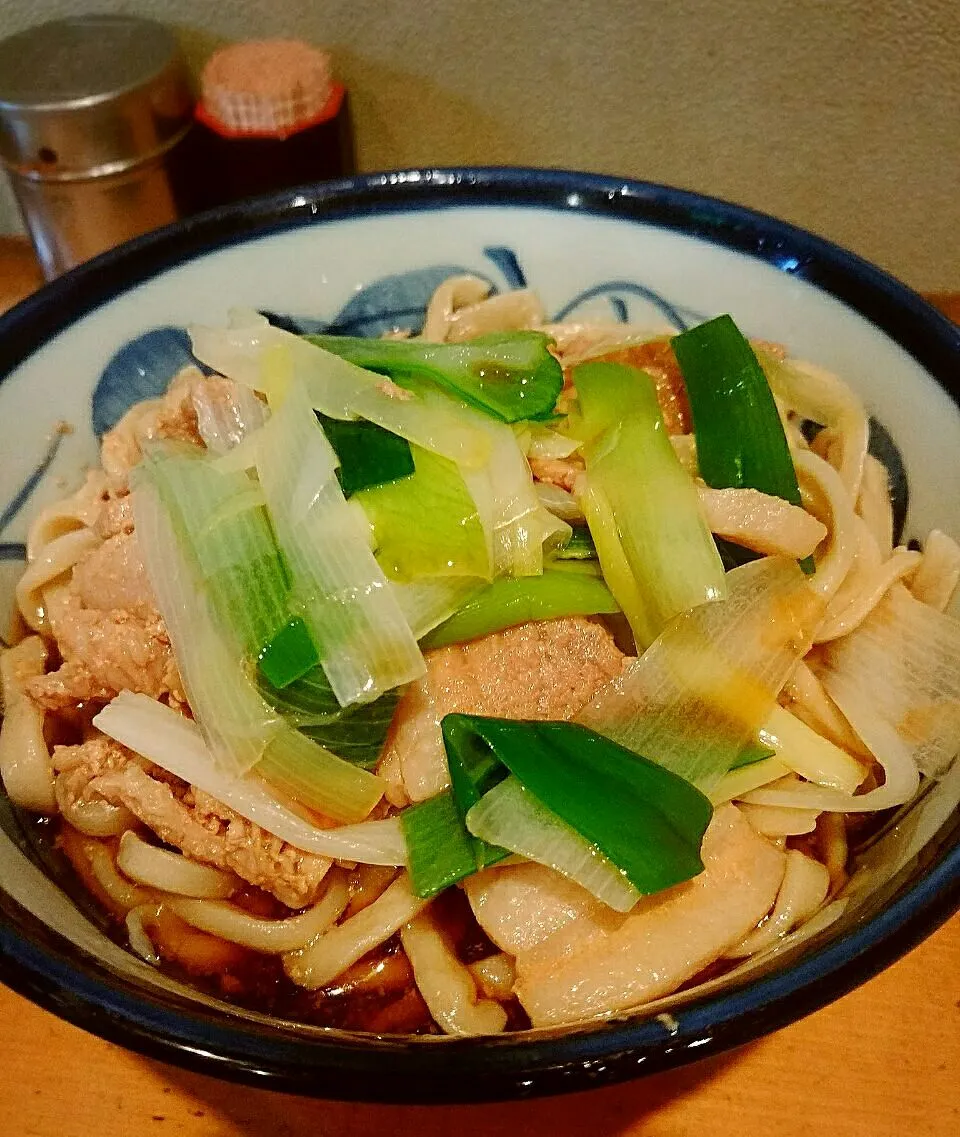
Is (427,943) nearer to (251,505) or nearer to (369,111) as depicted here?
(251,505)

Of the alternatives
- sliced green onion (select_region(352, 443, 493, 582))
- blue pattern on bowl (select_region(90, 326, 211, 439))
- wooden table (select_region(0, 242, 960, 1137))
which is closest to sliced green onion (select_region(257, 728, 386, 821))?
sliced green onion (select_region(352, 443, 493, 582))

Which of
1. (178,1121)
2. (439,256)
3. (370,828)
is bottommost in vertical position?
(178,1121)

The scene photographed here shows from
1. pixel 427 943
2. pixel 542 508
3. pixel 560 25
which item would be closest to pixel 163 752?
pixel 427 943

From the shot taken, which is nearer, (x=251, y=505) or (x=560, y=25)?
(x=251, y=505)

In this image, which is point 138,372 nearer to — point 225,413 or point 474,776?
point 225,413

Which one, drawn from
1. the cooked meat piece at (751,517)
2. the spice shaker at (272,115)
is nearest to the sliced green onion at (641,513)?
the cooked meat piece at (751,517)

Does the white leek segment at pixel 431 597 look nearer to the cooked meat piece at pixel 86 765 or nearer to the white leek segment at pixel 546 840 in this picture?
the white leek segment at pixel 546 840

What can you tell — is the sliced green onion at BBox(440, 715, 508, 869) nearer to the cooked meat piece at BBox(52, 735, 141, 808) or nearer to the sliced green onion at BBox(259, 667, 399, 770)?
the sliced green onion at BBox(259, 667, 399, 770)

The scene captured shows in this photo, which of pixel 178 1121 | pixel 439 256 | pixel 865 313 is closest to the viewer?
pixel 178 1121
